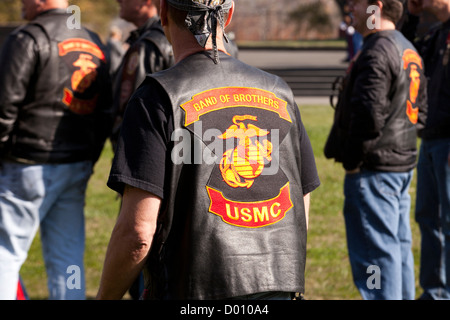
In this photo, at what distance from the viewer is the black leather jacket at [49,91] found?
12.9 ft

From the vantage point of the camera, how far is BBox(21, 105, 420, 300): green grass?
17.9ft

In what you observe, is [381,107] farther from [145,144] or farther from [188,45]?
[145,144]

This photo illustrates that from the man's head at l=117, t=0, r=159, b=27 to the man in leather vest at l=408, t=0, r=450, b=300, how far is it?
1856 millimetres

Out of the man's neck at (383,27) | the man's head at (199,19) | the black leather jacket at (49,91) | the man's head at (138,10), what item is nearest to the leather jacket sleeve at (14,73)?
the black leather jacket at (49,91)

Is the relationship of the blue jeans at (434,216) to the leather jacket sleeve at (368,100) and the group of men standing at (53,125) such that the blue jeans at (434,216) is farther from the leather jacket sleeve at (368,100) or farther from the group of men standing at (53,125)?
the group of men standing at (53,125)

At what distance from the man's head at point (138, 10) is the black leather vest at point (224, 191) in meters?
2.40

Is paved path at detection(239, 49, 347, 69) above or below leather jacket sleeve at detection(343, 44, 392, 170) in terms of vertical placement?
below

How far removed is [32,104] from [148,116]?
6.39 feet

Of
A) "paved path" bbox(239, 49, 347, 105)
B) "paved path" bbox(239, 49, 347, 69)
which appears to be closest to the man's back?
"paved path" bbox(239, 49, 347, 105)

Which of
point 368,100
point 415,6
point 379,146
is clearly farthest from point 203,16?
point 415,6

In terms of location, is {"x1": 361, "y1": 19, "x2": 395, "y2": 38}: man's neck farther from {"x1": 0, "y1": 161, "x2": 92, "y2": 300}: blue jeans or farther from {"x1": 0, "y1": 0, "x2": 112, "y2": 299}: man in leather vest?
{"x1": 0, "y1": 161, "x2": 92, "y2": 300}: blue jeans

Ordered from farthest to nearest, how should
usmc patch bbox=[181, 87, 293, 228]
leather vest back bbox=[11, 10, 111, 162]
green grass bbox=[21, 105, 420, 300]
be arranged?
green grass bbox=[21, 105, 420, 300]
leather vest back bbox=[11, 10, 111, 162]
usmc patch bbox=[181, 87, 293, 228]

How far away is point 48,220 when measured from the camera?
14.0 ft
